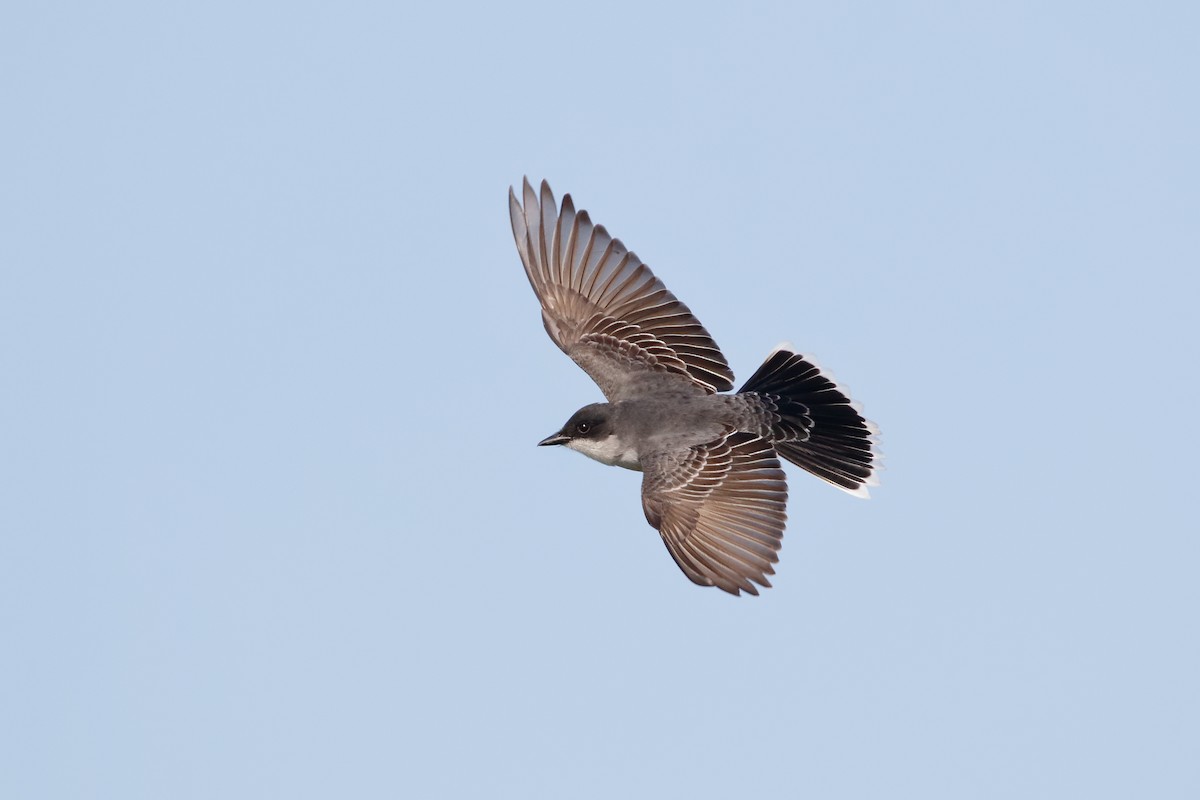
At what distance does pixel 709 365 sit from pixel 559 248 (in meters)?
1.88

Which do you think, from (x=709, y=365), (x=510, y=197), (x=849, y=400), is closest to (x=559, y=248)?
(x=510, y=197)

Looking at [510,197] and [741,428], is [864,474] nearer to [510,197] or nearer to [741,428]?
[741,428]

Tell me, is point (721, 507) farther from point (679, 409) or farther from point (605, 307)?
point (605, 307)

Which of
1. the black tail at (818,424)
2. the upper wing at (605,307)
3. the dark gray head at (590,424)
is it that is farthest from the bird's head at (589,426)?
the black tail at (818,424)

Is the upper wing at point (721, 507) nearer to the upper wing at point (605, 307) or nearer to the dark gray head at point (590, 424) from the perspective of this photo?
the dark gray head at point (590, 424)

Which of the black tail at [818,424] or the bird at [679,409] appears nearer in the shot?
the bird at [679,409]

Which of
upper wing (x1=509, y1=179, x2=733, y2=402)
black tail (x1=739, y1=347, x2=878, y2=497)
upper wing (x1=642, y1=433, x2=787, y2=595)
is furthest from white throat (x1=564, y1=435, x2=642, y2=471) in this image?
black tail (x1=739, y1=347, x2=878, y2=497)

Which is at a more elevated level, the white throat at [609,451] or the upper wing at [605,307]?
the upper wing at [605,307]

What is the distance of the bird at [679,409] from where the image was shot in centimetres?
1412

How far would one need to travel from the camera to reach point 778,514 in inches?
550

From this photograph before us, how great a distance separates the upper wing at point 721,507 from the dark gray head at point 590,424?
606 mm

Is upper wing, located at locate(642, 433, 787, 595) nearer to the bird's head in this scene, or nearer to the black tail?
the bird's head

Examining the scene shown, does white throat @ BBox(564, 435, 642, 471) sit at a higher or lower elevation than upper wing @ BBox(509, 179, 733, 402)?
lower

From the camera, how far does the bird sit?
46.3 ft
